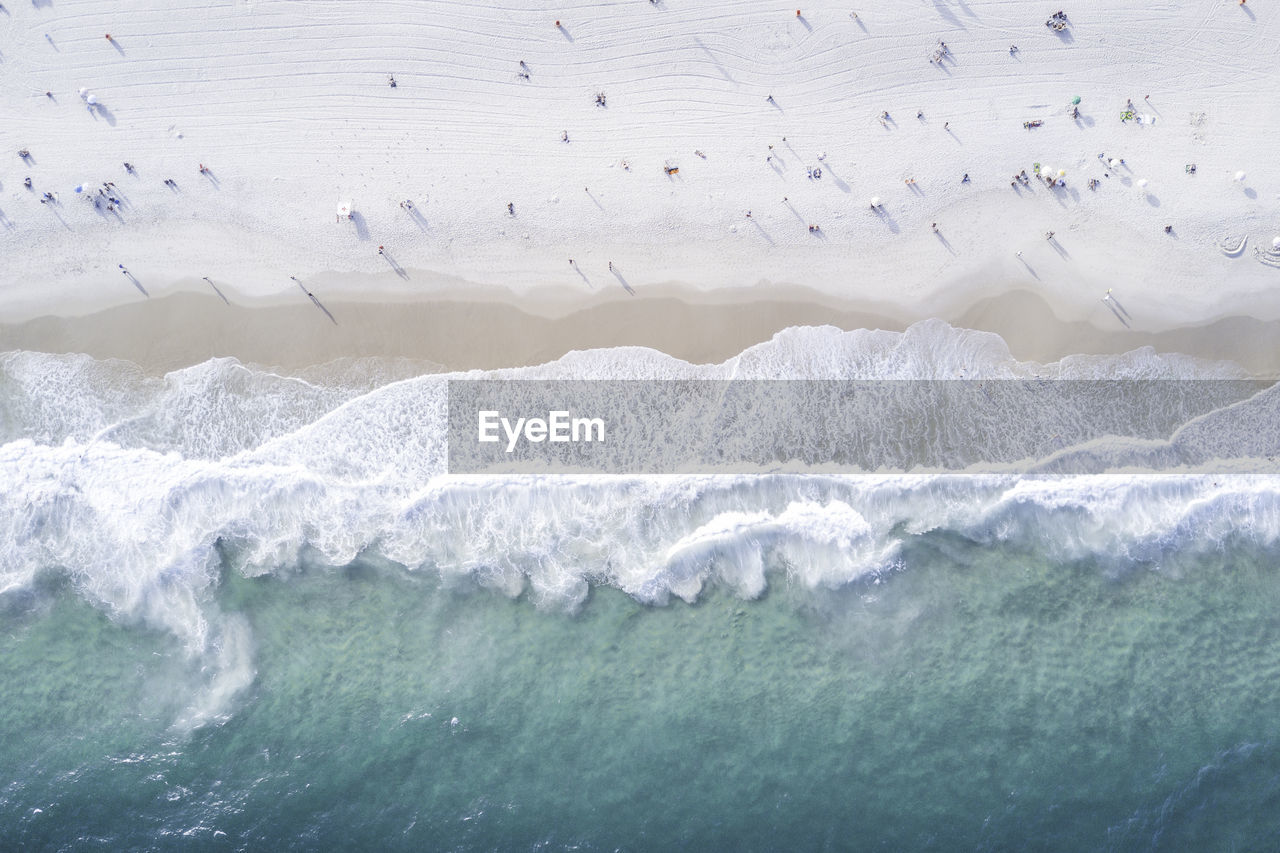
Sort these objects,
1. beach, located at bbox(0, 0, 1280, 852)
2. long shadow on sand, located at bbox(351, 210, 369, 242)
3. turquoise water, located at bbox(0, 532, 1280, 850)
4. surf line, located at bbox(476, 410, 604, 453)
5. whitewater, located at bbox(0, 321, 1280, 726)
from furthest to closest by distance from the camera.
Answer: long shadow on sand, located at bbox(351, 210, 369, 242)
surf line, located at bbox(476, 410, 604, 453)
whitewater, located at bbox(0, 321, 1280, 726)
beach, located at bbox(0, 0, 1280, 852)
turquoise water, located at bbox(0, 532, 1280, 850)

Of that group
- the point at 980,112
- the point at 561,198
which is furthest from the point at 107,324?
the point at 980,112

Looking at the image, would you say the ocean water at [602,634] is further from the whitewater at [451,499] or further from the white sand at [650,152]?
the white sand at [650,152]

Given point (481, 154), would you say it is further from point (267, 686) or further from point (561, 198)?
point (267, 686)

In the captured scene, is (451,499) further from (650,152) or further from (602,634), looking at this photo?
(650,152)
